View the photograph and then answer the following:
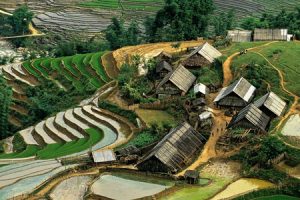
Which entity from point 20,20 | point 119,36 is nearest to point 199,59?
point 119,36

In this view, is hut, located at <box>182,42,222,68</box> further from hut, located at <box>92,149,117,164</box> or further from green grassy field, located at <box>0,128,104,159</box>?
hut, located at <box>92,149,117,164</box>

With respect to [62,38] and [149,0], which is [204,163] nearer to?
[62,38]

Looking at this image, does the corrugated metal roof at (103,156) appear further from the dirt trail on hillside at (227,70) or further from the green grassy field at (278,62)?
the dirt trail on hillside at (227,70)

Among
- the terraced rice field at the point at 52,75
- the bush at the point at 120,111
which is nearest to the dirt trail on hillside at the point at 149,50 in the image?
the terraced rice field at the point at 52,75

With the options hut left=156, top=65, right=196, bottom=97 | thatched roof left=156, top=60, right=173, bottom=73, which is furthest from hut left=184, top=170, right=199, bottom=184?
thatched roof left=156, top=60, right=173, bottom=73

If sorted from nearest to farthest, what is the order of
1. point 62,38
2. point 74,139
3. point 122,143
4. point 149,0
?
point 122,143
point 74,139
point 62,38
point 149,0

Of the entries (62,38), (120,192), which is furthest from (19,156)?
(62,38)
